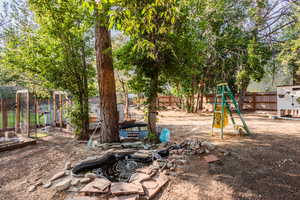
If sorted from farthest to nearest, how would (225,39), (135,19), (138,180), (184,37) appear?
(225,39)
(184,37)
(138,180)
(135,19)

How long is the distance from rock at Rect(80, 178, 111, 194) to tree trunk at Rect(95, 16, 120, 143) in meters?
1.99

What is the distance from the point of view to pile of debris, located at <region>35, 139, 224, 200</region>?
201 cm

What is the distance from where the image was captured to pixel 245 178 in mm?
2336

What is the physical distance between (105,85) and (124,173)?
233 centimetres

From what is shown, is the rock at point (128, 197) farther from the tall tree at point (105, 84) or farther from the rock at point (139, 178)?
the tall tree at point (105, 84)

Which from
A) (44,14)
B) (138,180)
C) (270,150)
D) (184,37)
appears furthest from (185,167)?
(44,14)

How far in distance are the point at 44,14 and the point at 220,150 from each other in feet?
18.6

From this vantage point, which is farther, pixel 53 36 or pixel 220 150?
pixel 53 36

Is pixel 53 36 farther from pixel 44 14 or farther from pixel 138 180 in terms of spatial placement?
pixel 138 180

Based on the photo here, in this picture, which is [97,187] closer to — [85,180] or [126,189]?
[85,180]

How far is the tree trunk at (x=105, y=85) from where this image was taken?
409cm

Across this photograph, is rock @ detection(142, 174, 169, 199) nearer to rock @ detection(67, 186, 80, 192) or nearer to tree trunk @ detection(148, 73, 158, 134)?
rock @ detection(67, 186, 80, 192)

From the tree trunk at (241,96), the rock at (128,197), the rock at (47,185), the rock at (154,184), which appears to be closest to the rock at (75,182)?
the rock at (47,185)

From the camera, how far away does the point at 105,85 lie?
413 centimetres
